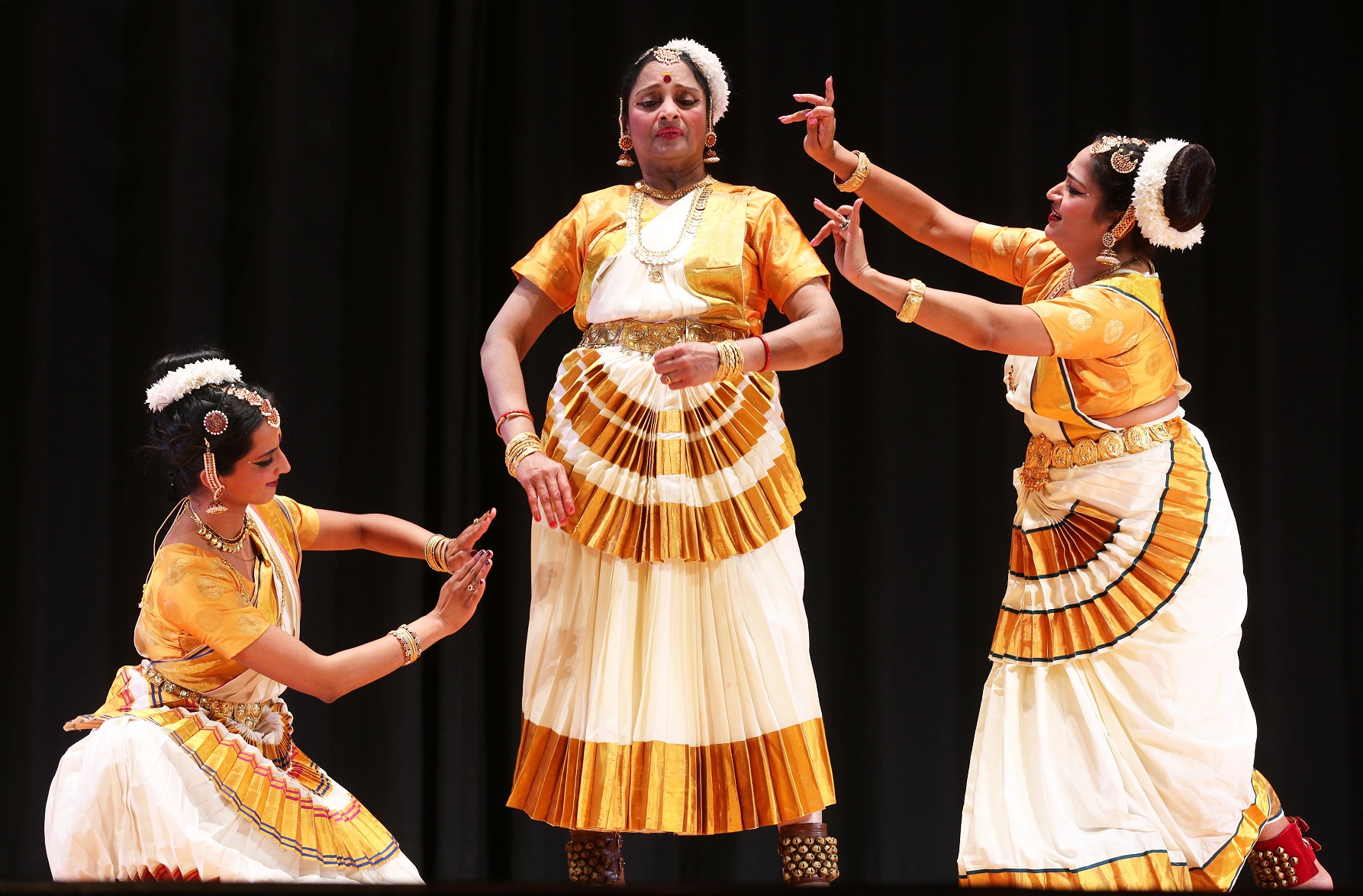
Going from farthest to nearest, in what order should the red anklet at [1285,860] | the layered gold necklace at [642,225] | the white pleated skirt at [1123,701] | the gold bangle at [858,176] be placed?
the gold bangle at [858,176], the layered gold necklace at [642,225], the red anklet at [1285,860], the white pleated skirt at [1123,701]

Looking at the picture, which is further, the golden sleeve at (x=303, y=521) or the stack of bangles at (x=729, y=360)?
the golden sleeve at (x=303, y=521)

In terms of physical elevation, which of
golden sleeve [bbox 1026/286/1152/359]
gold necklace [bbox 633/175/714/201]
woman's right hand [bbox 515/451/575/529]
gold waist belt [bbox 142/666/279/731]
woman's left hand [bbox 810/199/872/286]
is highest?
gold necklace [bbox 633/175/714/201]

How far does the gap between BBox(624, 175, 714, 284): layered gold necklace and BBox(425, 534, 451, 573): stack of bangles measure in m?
0.65

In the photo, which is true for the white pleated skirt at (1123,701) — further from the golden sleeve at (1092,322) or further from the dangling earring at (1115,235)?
the dangling earring at (1115,235)

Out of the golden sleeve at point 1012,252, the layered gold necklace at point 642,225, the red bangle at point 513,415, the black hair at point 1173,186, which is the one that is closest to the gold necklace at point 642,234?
the layered gold necklace at point 642,225

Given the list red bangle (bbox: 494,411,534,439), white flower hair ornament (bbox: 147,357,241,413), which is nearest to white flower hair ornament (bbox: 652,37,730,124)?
red bangle (bbox: 494,411,534,439)

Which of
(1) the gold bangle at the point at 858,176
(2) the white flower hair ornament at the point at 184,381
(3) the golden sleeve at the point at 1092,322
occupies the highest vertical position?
(1) the gold bangle at the point at 858,176

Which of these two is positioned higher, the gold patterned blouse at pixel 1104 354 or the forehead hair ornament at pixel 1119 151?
the forehead hair ornament at pixel 1119 151

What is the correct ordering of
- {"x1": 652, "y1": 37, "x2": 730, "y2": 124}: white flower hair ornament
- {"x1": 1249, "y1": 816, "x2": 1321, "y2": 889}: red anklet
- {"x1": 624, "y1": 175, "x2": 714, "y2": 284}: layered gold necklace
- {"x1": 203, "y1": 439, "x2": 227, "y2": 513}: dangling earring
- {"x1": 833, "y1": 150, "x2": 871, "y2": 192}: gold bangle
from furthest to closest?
{"x1": 833, "y1": 150, "x2": 871, "y2": 192}: gold bangle
{"x1": 652, "y1": 37, "x2": 730, "y2": 124}: white flower hair ornament
{"x1": 624, "y1": 175, "x2": 714, "y2": 284}: layered gold necklace
{"x1": 203, "y1": 439, "x2": 227, "y2": 513}: dangling earring
{"x1": 1249, "y1": 816, "x2": 1321, "y2": 889}: red anklet

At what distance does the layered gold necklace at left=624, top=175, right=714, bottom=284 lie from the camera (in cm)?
225

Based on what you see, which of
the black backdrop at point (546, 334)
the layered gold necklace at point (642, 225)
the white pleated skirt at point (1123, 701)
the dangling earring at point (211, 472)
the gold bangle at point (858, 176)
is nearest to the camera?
the white pleated skirt at point (1123, 701)

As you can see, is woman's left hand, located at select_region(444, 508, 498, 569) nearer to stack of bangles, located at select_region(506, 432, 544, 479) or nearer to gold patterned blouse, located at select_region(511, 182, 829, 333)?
stack of bangles, located at select_region(506, 432, 544, 479)

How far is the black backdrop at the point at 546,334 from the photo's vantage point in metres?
3.14

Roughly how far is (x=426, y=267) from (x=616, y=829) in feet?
5.65
